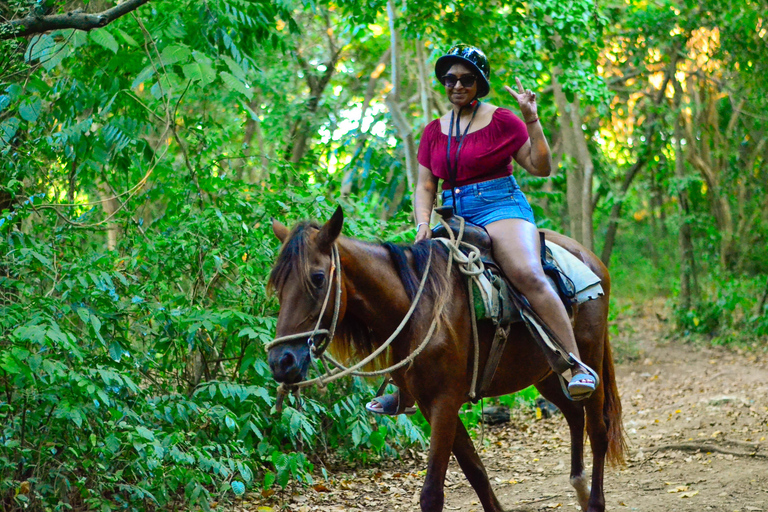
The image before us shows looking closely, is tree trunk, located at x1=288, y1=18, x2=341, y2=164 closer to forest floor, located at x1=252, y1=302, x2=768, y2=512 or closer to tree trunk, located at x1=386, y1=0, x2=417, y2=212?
tree trunk, located at x1=386, y1=0, x2=417, y2=212

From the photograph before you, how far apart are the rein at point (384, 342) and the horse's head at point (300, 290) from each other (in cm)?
3

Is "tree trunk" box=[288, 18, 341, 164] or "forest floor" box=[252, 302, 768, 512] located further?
"tree trunk" box=[288, 18, 341, 164]

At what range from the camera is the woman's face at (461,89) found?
4281 mm

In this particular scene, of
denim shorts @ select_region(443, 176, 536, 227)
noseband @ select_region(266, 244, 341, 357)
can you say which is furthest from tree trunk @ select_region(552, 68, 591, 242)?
noseband @ select_region(266, 244, 341, 357)

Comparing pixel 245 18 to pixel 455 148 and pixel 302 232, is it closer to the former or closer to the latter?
pixel 455 148

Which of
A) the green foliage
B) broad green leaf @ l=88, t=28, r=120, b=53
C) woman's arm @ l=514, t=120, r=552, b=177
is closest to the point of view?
woman's arm @ l=514, t=120, r=552, b=177

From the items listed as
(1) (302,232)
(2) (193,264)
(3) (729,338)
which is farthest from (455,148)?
(3) (729,338)

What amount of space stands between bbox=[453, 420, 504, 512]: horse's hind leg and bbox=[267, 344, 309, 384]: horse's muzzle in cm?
148

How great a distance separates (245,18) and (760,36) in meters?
9.75

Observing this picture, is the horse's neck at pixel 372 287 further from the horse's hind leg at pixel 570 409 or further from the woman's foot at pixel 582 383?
the horse's hind leg at pixel 570 409

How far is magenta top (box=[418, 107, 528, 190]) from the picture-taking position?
4.21m

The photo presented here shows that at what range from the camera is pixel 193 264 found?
5.45m

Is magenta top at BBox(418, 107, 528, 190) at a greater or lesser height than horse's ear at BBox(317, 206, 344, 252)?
greater

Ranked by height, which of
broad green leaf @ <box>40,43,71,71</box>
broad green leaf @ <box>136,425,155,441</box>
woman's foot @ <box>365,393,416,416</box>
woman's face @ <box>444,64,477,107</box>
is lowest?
woman's foot @ <box>365,393,416,416</box>
